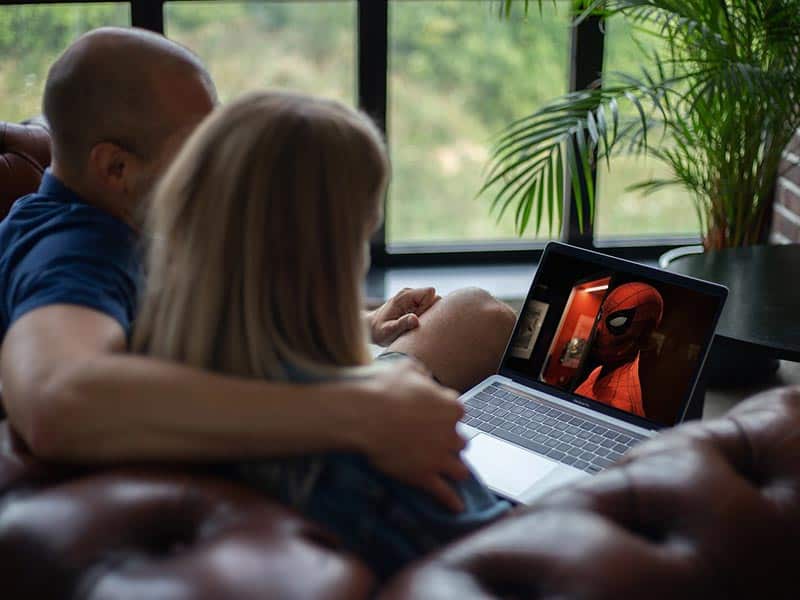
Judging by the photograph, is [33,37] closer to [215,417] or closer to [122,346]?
[122,346]

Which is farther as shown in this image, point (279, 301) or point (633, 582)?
point (279, 301)

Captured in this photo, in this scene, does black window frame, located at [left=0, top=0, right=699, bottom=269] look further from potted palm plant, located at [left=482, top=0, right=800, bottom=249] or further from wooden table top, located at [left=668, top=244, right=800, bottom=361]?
wooden table top, located at [left=668, top=244, right=800, bottom=361]

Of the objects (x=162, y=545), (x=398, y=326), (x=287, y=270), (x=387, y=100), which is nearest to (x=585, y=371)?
(x=398, y=326)

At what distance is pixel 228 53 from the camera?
3162 mm

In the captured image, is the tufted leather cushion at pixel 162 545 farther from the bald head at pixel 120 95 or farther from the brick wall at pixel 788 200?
the brick wall at pixel 788 200

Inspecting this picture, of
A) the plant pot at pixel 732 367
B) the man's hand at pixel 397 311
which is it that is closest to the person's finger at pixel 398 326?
the man's hand at pixel 397 311

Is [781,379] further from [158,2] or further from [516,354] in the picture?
[158,2]

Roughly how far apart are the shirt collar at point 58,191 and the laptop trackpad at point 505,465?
25.6 inches

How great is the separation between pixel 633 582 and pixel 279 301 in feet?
1.29

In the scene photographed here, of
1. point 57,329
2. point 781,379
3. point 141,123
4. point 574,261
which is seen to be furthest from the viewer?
point 781,379

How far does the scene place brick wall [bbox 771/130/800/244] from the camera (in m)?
3.12

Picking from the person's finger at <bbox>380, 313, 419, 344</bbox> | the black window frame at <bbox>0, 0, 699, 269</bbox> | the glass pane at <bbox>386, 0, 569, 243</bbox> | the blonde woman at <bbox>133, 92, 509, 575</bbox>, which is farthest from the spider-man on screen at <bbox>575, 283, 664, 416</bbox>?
the glass pane at <bbox>386, 0, 569, 243</bbox>

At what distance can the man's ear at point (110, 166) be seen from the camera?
131 centimetres

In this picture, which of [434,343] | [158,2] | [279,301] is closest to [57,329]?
[279,301]
